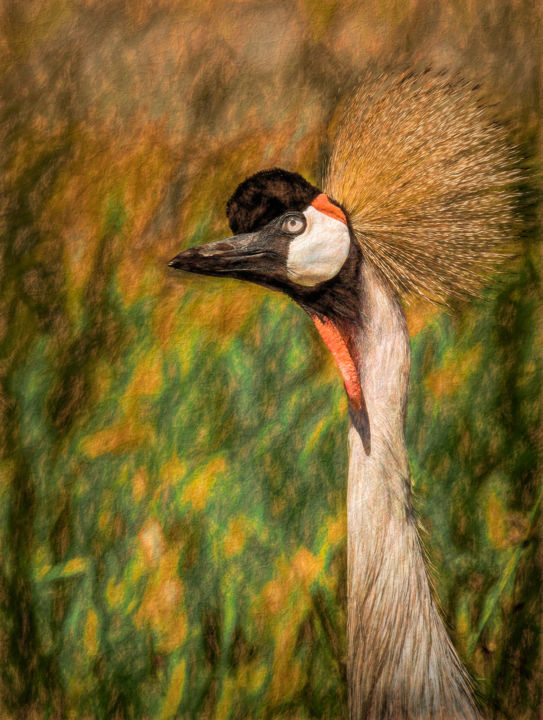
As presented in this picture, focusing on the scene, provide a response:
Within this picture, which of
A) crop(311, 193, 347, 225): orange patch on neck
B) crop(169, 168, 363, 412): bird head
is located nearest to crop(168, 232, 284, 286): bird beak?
crop(169, 168, 363, 412): bird head

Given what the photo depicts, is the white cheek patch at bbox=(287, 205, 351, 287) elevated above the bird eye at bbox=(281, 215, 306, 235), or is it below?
below

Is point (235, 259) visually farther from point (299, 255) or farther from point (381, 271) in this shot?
point (381, 271)

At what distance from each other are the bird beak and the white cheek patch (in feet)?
0.09

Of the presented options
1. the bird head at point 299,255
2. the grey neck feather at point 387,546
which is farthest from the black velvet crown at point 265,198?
the grey neck feather at point 387,546

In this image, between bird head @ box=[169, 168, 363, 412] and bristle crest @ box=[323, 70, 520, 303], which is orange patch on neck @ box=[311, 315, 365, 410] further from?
bristle crest @ box=[323, 70, 520, 303]

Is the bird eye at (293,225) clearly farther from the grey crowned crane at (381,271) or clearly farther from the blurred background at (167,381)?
the blurred background at (167,381)

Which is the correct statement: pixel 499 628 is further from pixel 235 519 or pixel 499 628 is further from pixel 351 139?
pixel 351 139

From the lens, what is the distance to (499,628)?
144cm

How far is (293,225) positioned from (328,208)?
2.7 inches

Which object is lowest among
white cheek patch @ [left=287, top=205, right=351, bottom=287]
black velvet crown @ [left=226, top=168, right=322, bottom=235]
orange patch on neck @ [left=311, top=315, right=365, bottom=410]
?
orange patch on neck @ [left=311, top=315, right=365, bottom=410]

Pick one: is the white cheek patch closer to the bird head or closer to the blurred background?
the bird head

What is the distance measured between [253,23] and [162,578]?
95 cm

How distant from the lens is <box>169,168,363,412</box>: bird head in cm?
125

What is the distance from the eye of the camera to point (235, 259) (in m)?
1.25
